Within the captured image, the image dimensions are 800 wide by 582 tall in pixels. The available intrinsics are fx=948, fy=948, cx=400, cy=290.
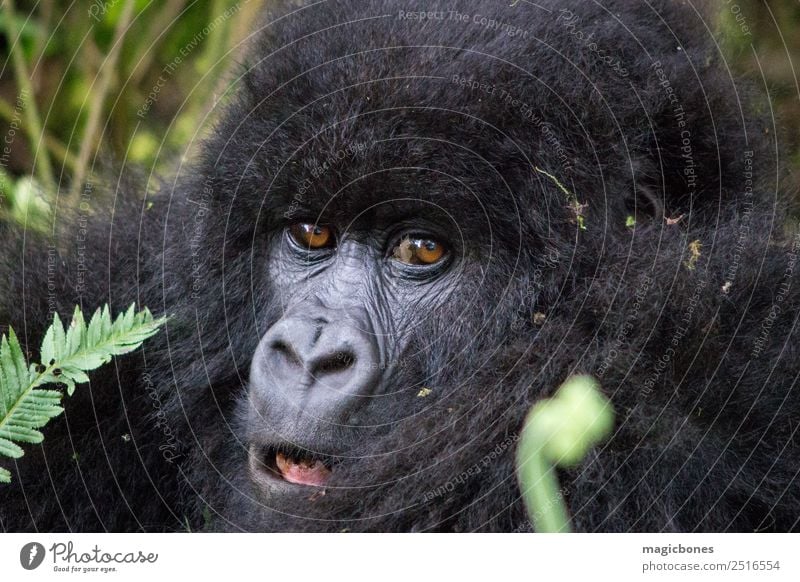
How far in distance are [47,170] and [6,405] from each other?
2601mm

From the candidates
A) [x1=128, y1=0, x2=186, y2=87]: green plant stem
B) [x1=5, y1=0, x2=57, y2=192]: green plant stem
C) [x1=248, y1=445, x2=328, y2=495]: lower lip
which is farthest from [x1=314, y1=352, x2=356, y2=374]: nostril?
[x1=128, y1=0, x2=186, y2=87]: green plant stem

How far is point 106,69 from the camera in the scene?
17.9 ft

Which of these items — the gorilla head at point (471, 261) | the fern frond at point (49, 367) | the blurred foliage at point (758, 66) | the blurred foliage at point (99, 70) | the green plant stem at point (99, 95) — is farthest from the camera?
the blurred foliage at point (99, 70)

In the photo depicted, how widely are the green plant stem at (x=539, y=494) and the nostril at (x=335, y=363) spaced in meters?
0.59

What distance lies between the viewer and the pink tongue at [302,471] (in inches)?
111

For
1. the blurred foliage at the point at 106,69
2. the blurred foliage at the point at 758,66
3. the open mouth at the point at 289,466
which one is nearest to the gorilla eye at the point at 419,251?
the open mouth at the point at 289,466

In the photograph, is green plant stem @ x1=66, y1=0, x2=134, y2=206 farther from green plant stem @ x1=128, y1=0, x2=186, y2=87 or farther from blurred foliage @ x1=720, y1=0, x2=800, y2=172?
blurred foliage @ x1=720, y1=0, x2=800, y2=172

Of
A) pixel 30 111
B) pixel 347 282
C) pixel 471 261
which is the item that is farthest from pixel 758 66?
pixel 30 111

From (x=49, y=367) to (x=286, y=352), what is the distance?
0.69 metres

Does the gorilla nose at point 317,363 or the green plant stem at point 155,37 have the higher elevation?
the green plant stem at point 155,37

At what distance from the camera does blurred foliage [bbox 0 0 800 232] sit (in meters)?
5.11

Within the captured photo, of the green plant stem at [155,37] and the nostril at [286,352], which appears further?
the green plant stem at [155,37]

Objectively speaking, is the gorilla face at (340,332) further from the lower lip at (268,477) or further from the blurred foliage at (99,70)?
the blurred foliage at (99,70)

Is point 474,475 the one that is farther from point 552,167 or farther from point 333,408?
point 552,167
